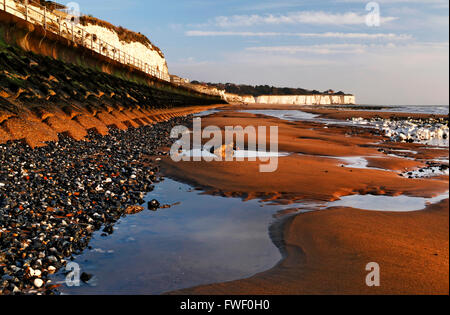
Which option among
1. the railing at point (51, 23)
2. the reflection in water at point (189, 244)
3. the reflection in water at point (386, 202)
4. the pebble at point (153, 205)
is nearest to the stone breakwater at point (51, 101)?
the railing at point (51, 23)

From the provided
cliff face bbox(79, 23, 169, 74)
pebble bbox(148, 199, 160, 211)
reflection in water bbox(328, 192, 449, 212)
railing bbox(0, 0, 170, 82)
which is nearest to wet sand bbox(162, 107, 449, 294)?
reflection in water bbox(328, 192, 449, 212)

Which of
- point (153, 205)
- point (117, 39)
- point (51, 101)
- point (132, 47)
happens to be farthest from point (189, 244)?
point (132, 47)

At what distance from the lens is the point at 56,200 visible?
5.78 meters

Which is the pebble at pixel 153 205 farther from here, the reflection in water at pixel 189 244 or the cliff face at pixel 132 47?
the cliff face at pixel 132 47

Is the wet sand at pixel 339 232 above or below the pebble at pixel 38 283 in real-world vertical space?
above

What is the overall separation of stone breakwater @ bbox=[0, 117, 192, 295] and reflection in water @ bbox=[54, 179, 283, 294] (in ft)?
0.85

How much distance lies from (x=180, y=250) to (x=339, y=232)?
85.8 inches

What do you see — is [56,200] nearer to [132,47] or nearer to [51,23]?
[51,23]

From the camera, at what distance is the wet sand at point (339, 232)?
3500 mm

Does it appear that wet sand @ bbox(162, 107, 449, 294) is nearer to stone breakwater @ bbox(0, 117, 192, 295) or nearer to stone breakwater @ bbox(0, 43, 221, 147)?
stone breakwater @ bbox(0, 117, 192, 295)

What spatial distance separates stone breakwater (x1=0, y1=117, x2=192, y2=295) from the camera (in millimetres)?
3874

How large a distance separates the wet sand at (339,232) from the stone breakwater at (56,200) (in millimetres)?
1431

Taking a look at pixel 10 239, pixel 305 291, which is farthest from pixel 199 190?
pixel 305 291

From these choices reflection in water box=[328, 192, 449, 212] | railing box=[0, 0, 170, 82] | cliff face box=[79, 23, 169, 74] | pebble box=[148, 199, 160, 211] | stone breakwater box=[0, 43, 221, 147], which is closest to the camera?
reflection in water box=[328, 192, 449, 212]
